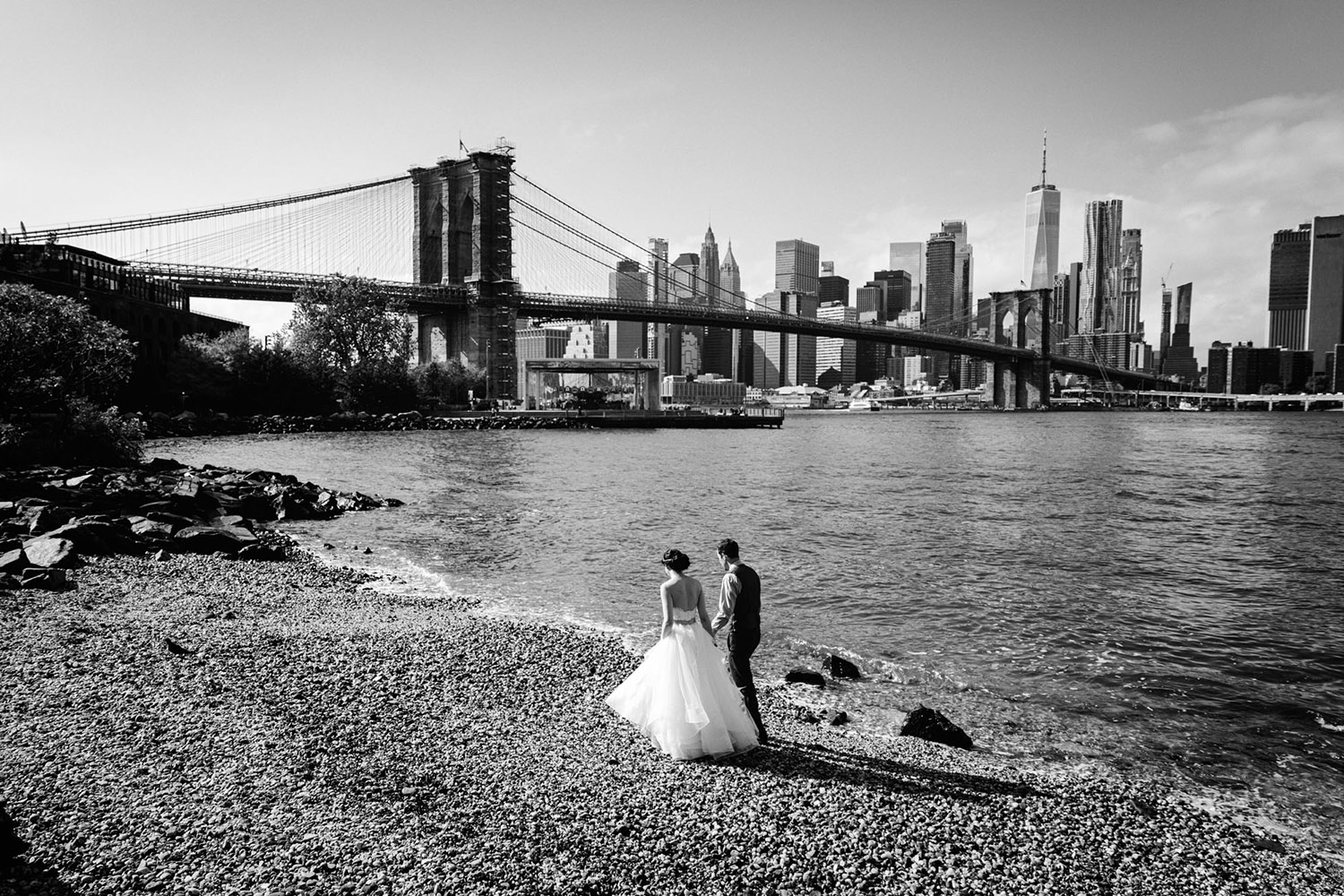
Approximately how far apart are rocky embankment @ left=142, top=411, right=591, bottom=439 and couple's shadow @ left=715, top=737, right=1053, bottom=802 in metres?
55.8

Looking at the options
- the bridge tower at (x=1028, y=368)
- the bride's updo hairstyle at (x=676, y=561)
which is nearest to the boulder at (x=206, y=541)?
the bride's updo hairstyle at (x=676, y=561)

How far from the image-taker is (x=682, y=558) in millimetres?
7422

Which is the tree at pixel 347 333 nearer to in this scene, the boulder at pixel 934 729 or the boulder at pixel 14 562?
the boulder at pixel 14 562

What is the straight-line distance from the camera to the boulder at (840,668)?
11.4 meters

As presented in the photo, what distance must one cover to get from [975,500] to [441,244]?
9276cm

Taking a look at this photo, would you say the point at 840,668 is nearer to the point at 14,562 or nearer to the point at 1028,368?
the point at 14,562

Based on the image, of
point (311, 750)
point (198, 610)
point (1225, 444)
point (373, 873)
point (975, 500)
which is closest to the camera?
point (373, 873)

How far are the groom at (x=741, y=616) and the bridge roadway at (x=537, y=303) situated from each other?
83.6 meters

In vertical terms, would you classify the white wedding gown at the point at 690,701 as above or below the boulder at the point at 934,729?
above

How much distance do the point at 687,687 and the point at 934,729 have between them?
324 cm

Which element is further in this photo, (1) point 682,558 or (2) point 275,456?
(2) point 275,456

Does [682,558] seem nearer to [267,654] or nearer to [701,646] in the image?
[701,646]

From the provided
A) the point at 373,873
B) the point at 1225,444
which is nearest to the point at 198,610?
the point at 373,873

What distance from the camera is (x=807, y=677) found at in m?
11.1
